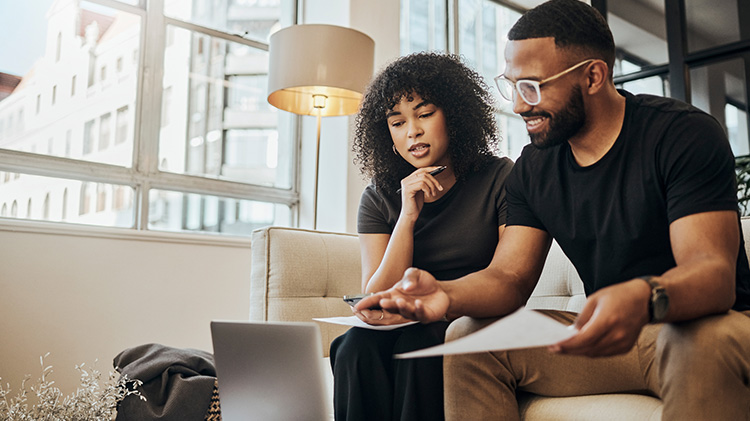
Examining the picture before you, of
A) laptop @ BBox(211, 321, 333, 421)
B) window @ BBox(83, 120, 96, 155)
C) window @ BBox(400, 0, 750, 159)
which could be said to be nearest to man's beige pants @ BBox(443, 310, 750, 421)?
laptop @ BBox(211, 321, 333, 421)

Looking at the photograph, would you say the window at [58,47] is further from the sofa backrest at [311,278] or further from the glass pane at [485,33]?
the glass pane at [485,33]

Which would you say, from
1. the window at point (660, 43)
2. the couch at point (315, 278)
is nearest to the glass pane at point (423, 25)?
the window at point (660, 43)

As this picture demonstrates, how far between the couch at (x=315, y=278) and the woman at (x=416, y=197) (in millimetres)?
321

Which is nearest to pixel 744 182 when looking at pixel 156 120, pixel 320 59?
pixel 320 59

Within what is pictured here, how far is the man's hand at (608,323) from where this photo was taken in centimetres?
70

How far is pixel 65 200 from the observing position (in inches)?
110

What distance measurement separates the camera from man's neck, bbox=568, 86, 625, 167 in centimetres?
118

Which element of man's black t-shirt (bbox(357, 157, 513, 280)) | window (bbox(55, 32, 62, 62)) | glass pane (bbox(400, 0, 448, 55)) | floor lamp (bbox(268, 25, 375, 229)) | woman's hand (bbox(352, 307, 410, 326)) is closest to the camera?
woman's hand (bbox(352, 307, 410, 326))

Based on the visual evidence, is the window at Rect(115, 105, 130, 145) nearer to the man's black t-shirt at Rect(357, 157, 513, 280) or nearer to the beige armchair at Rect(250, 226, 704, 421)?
the beige armchair at Rect(250, 226, 704, 421)

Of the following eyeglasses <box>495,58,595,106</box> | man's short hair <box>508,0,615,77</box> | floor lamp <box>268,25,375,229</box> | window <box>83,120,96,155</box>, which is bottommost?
eyeglasses <box>495,58,595,106</box>

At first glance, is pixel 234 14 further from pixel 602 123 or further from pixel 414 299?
pixel 414 299

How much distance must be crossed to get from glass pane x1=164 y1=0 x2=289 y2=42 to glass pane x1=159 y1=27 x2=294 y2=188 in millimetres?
79

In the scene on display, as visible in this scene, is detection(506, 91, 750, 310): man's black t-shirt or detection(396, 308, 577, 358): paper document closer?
detection(396, 308, 577, 358): paper document

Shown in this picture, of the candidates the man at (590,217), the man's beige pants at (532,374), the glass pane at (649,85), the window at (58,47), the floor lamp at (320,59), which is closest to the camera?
the man at (590,217)
